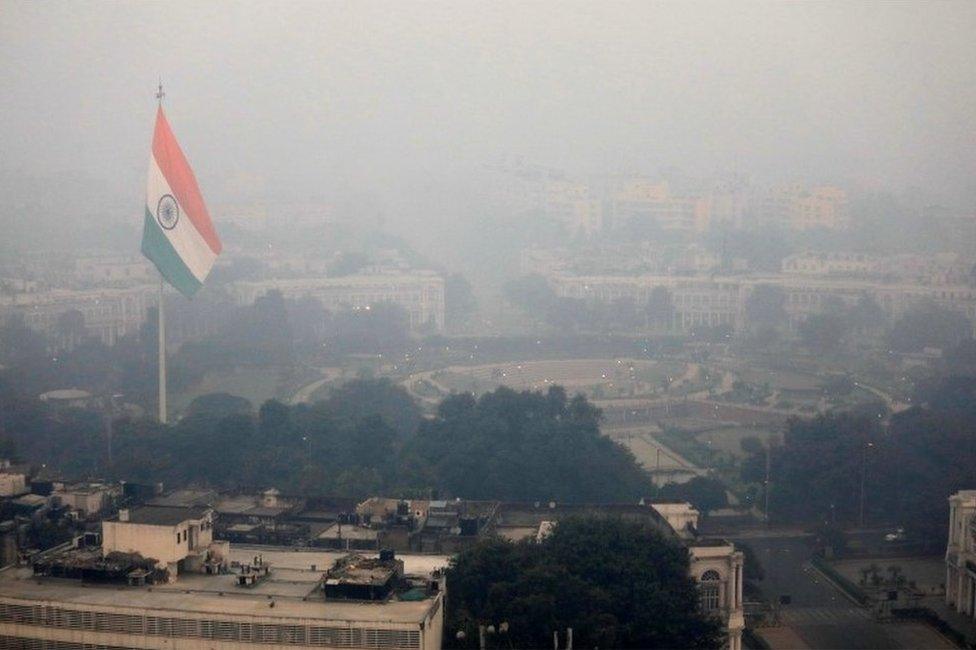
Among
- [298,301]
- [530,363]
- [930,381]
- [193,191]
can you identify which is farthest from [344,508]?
[298,301]

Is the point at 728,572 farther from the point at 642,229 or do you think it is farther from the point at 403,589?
the point at 642,229

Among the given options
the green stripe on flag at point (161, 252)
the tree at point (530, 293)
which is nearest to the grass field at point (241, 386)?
the green stripe on flag at point (161, 252)

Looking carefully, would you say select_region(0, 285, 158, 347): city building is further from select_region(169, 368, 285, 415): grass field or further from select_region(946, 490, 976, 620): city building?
select_region(946, 490, 976, 620): city building

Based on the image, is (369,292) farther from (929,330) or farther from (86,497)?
(86,497)

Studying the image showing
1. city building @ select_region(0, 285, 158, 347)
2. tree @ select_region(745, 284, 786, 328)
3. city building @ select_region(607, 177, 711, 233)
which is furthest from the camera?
city building @ select_region(607, 177, 711, 233)

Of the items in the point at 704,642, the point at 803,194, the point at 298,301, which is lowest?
the point at 704,642

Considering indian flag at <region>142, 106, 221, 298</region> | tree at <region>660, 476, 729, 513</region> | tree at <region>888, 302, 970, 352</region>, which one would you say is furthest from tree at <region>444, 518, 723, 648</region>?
tree at <region>888, 302, 970, 352</region>

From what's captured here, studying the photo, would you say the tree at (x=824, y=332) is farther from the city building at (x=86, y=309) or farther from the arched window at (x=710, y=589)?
the arched window at (x=710, y=589)
